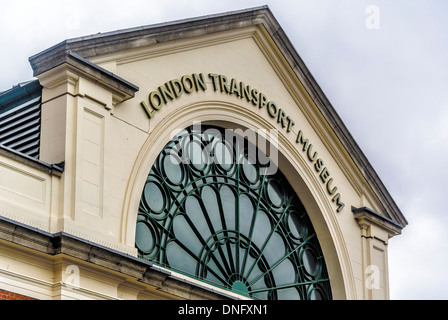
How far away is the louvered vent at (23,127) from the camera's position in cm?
1922

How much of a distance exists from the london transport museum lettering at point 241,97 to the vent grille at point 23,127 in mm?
2374

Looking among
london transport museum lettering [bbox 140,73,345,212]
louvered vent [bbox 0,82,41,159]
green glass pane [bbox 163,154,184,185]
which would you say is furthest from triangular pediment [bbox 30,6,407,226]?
green glass pane [bbox 163,154,184,185]

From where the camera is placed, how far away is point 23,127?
19594mm

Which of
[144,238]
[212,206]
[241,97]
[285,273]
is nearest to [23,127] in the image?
[144,238]

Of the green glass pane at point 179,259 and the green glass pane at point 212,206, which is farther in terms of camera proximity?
the green glass pane at point 212,206

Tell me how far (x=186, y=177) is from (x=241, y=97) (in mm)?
3055

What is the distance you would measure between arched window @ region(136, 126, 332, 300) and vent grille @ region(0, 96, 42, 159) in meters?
2.63

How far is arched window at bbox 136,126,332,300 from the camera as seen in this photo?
67.7 ft

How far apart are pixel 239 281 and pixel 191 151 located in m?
3.19

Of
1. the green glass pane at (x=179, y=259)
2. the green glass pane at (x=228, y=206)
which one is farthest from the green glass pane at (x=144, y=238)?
the green glass pane at (x=228, y=206)

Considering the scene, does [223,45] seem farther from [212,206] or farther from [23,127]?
[23,127]

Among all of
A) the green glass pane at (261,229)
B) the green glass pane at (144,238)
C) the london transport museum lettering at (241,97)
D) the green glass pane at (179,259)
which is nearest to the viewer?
the green glass pane at (144,238)

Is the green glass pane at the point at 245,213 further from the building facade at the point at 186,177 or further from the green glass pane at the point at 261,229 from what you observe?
the green glass pane at the point at 261,229

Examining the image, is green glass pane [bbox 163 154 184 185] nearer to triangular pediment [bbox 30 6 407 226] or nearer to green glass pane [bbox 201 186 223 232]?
green glass pane [bbox 201 186 223 232]
